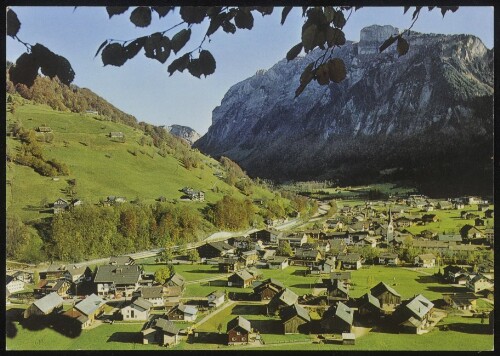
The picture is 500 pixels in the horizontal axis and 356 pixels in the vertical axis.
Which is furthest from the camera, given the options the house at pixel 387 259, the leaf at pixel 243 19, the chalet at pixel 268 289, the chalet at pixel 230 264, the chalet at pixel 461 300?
the house at pixel 387 259

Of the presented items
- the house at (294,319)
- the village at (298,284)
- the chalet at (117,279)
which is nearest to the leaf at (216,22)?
the village at (298,284)

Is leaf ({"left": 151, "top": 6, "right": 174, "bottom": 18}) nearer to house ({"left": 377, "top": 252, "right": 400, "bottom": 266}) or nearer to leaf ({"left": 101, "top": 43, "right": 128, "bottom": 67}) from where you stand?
leaf ({"left": 101, "top": 43, "right": 128, "bottom": 67})

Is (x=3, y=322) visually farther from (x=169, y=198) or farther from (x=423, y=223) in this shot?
(x=423, y=223)

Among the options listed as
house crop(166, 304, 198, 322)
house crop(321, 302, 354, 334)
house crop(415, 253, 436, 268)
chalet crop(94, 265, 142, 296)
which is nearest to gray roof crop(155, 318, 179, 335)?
house crop(166, 304, 198, 322)

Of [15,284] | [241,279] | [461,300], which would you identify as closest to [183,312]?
[241,279]

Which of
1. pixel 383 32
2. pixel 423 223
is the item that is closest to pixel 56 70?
pixel 383 32

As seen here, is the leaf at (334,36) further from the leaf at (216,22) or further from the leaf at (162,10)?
the leaf at (162,10)
